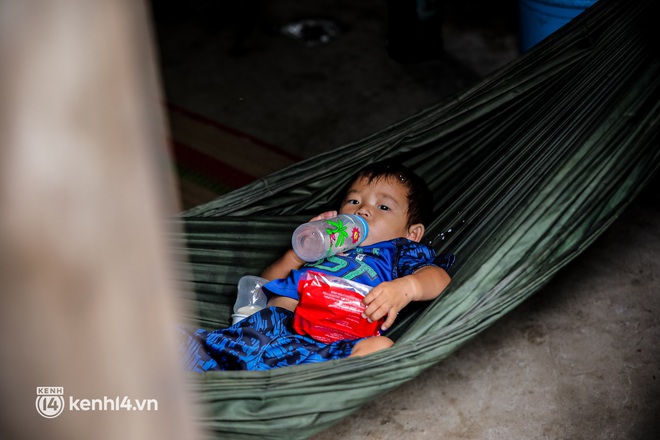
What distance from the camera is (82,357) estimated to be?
0.61 metres

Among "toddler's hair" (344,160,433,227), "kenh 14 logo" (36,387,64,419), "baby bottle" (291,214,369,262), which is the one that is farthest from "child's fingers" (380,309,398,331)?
"kenh 14 logo" (36,387,64,419)

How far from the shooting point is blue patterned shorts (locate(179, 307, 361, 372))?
1534 mm

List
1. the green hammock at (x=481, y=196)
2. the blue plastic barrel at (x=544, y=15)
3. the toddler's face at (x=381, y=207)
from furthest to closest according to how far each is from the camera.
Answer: the blue plastic barrel at (x=544, y=15) → the toddler's face at (x=381, y=207) → the green hammock at (x=481, y=196)

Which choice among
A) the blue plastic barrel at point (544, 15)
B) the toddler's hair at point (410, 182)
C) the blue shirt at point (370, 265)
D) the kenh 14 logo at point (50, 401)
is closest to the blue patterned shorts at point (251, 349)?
the blue shirt at point (370, 265)

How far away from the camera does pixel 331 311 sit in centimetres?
163

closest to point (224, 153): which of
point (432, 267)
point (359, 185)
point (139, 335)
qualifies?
point (359, 185)

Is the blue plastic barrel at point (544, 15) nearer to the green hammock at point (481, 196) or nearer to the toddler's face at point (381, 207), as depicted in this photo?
the green hammock at point (481, 196)

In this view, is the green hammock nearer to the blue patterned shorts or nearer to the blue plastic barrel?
the blue patterned shorts

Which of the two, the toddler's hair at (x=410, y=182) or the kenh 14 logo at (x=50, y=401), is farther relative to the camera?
the toddler's hair at (x=410, y=182)

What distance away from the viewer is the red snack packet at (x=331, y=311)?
162cm

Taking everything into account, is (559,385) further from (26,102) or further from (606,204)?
(26,102)

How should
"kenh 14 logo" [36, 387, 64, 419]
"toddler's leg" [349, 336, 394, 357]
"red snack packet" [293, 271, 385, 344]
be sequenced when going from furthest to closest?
"red snack packet" [293, 271, 385, 344]
"toddler's leg" [349, 336, 394, 357]
"kenh 14 logo" [36, 387, 64, 419]

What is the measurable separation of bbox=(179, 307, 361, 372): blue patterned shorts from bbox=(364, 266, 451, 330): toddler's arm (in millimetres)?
84

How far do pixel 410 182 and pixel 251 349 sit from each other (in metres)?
0.62
